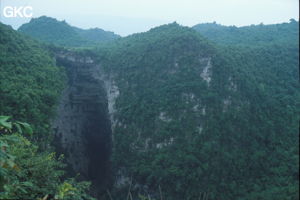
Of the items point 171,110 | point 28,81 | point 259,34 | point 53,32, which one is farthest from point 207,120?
point 53,32

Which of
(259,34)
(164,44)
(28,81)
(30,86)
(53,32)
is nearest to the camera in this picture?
(30,86)

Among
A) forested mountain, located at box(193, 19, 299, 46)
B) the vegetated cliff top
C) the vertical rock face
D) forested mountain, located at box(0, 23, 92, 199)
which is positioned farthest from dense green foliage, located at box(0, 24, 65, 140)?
forested mountain, located at box(193, 19, 299, 46)

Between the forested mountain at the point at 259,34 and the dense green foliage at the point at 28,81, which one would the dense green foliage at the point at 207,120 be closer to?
the forested mountain at the point at 259,34

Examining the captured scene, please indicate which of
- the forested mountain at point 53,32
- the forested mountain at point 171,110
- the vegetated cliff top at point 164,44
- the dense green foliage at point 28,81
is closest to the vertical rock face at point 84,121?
the forested mountain at point 171,110

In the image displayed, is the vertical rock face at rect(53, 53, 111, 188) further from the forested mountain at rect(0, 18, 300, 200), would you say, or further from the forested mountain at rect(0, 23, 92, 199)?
the forested mountain at rect(0, 23, 92, 199)

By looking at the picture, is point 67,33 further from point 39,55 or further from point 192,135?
point 192,135

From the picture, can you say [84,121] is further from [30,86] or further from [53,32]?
[53,32]
